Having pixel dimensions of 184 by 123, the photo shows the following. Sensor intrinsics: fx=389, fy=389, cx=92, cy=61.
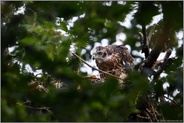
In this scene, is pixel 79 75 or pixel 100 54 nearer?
pixel 79 75

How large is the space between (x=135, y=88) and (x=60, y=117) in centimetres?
24

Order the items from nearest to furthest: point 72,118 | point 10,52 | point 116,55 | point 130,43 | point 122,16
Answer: point 72,118 < point 122,16 < point 10,52 < point 130,43 < point 116,55

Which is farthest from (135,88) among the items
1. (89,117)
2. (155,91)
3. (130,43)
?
(130,43)

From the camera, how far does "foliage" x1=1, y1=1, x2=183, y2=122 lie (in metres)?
1.16

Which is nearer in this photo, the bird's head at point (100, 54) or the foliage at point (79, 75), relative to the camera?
the foliage at point (79, 75)

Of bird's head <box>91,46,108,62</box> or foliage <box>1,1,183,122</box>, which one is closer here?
foliage <box>1,1,183,122</box>

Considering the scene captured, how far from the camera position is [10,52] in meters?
1.54

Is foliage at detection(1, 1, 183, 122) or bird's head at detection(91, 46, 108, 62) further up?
bird's head at detection(91, 46, 108, 62)

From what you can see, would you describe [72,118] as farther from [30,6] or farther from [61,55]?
[30,6]

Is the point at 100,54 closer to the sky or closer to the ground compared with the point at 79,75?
closer to the sky

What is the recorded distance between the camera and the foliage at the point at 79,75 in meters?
1.16

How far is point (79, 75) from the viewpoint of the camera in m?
1.25

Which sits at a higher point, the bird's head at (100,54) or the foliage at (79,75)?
the bird's head at (100,54)

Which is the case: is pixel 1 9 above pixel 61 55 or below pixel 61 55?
above
